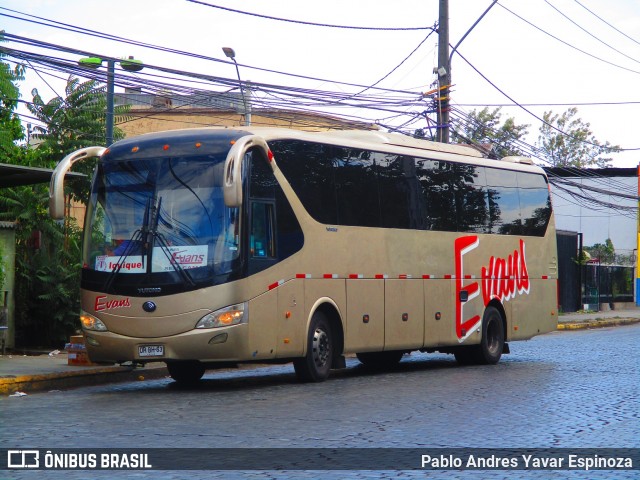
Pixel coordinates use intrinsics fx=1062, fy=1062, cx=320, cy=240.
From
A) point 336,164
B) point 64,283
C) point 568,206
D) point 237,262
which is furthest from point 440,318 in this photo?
point 568,206

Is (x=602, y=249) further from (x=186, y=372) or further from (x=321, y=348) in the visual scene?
(x=186, y=372)

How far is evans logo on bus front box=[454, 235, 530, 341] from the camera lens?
1923cm

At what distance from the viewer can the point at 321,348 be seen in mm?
15711

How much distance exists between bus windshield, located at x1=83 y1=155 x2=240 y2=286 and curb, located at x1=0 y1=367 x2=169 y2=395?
1749mm

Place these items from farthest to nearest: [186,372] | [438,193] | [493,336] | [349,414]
Answer: [493,336] → [438,193] → [186,372] → [349,414]

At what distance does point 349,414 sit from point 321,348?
14.5 ft

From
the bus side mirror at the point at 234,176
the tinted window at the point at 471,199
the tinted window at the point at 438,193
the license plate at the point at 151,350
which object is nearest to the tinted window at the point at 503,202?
the tinted window at the point at 471,199

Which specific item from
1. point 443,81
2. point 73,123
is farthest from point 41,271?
point 443,81

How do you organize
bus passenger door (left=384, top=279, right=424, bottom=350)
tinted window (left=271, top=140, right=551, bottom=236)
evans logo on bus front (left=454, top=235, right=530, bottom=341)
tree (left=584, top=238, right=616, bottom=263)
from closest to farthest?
tinted window (left=271, top=140, right=551, bottom=236) → bus passenger door (left=384, top=279, right=424, bottom=350) → evans logo on bus front (left=454, top=235, right=530, bottom=341) → tree (left=584, top=238, right=616, bottom=263)

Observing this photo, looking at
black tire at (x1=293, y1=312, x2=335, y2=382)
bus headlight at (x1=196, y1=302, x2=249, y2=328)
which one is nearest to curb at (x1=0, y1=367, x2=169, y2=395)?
bus headlight at (x1=196, y1=302, x2=249, y2=328)

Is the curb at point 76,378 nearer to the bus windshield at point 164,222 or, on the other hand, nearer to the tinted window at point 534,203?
the bus windshield at point 164,222

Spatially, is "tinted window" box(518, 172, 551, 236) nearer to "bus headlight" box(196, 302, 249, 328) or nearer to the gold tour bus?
the gold tour bus

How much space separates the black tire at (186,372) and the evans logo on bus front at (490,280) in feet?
17.7

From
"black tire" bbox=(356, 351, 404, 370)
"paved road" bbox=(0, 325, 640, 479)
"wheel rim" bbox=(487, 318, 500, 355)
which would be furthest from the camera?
"wheel rim" bbox=(487, 318, 500, 355)
